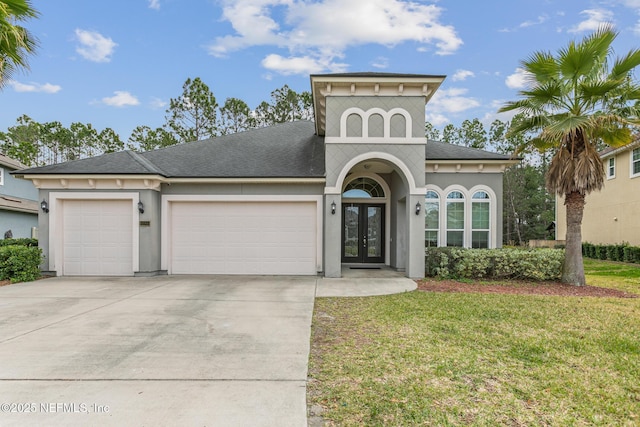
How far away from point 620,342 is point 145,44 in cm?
1785

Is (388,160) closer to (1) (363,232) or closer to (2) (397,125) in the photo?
(2) (397,125)

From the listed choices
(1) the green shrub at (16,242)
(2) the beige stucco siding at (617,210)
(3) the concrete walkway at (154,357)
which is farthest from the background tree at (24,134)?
(2) the beige stucco siding at (617,210)

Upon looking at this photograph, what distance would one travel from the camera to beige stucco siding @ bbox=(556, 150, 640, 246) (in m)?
15.8

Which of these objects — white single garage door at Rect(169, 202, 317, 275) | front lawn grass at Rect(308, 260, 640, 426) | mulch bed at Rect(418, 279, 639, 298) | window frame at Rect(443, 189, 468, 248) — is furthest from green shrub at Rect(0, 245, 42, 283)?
window frame at Rect(443, 189, 468, 248)

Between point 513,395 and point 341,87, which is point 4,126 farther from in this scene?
point 513,395

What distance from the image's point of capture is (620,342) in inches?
179

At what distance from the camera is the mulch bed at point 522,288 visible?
802cm

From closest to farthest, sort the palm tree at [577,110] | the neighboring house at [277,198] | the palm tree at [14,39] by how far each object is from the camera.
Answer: the palm tree at [14,39], the palm tree at [577,110], the neighboring house at [277,198]

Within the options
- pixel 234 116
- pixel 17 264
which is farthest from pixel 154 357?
pixel 234 116

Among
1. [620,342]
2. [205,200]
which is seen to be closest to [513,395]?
[620,342]

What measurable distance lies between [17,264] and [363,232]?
10.5 m

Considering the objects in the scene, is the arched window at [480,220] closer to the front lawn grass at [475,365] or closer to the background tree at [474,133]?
the front lawn grass at [475,365]

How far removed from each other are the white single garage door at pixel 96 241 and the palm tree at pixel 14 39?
Answer: 3.78m

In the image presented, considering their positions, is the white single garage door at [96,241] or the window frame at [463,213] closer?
the white single garage door at [96,241]
